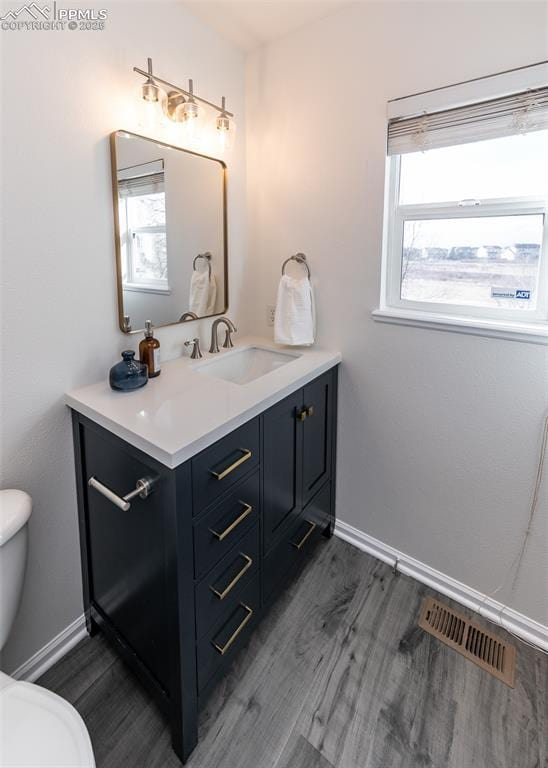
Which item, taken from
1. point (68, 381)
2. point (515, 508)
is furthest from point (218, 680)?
point (515, 508)

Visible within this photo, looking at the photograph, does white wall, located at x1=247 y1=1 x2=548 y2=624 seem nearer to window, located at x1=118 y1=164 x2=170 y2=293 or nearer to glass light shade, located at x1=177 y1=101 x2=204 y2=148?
glass light shade, located at x1=177 y1=101 x2=204 y2=148

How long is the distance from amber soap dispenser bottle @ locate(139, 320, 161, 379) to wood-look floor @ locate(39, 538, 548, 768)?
105cm

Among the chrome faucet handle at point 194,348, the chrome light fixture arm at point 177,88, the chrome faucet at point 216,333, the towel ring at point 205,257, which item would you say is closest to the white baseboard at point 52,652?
the chrome faucet handle at point 194,348

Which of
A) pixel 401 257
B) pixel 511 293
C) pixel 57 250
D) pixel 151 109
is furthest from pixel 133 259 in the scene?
pixel 511 293

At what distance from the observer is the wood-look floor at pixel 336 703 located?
123 centimetres

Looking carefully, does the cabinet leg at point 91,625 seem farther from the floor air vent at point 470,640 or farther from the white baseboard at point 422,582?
the floor air vent at point 470,640

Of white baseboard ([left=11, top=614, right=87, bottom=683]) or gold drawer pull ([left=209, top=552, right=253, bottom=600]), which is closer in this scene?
gold drawer pull ([left=209, top=552, right=253, bottom=600])

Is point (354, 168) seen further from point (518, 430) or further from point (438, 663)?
point (438, 663)

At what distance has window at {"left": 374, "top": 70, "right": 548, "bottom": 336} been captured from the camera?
1392mm

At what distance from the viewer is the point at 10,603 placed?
1.12 m

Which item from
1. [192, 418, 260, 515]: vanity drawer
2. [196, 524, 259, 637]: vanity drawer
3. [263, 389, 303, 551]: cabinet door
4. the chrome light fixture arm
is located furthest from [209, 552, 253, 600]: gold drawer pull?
the chrome light fixture arm

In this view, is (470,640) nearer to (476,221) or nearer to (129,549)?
(129,549)

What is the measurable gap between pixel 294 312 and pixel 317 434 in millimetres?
557

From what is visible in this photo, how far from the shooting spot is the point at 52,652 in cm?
148
